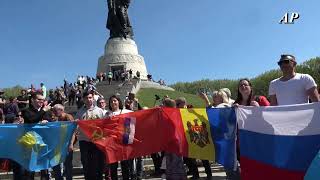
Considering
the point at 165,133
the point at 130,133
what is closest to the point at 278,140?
the point at 165,133

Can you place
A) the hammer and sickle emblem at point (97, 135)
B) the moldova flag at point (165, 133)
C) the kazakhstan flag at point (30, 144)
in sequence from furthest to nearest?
the hammer and sickle emblem at point (97, 135) < the kazakhstan flag at point (30, 144) < the moldova flag at point (165, 133)

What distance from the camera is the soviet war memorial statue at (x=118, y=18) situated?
48156 millimetres

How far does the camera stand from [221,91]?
8211 mm

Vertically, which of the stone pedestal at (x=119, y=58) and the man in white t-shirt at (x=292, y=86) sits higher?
the stone pedestal at (x=119, y=58)

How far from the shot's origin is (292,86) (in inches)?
267

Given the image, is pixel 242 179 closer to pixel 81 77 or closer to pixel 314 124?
pixel 314 124

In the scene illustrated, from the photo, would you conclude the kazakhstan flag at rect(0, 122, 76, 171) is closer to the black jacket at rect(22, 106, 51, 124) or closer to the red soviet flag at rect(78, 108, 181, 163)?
the black jacket at rect(22, 106, 51, 124)

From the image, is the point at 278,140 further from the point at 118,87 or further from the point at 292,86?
the point at 118,87

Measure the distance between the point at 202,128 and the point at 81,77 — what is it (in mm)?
30995

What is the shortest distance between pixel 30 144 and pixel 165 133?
2.26m

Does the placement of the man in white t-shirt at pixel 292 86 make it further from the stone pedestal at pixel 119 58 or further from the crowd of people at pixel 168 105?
the stone pedestal at pixel 119 58

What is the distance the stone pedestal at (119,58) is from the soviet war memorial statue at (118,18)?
0.74m

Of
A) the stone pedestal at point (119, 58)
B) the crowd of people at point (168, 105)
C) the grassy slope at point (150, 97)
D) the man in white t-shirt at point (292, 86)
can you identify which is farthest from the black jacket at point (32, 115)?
the stone pedestal at point (119, 58)

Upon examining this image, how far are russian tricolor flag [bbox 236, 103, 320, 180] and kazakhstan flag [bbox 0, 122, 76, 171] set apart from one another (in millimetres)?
3222
